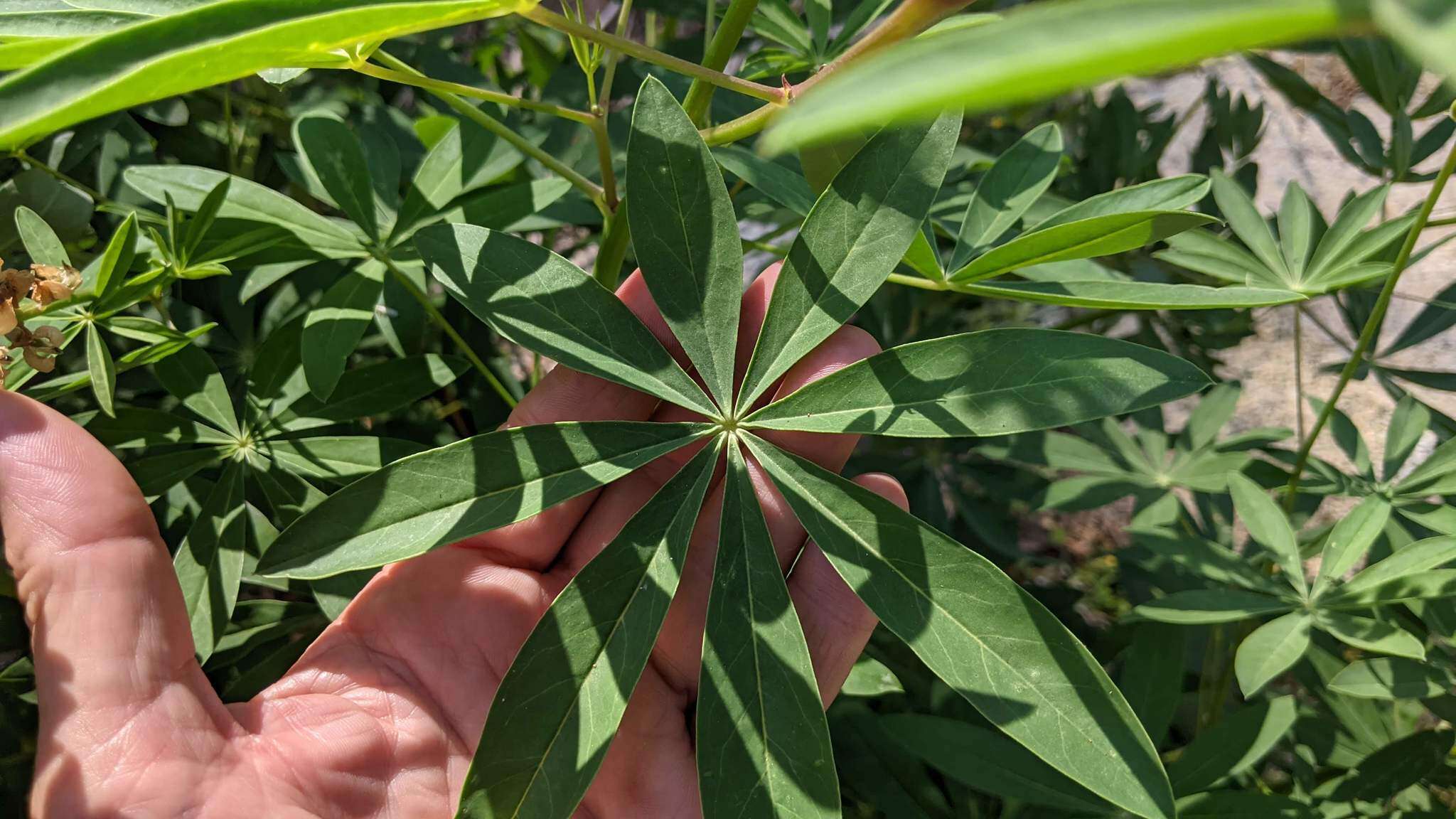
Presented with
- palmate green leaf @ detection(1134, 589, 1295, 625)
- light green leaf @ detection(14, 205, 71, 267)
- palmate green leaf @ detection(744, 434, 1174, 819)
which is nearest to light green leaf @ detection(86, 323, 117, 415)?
light green leaf @ detection(14, 205, 71, 267)

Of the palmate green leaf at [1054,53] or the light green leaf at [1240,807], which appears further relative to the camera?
the light green leaf at [1240,807]

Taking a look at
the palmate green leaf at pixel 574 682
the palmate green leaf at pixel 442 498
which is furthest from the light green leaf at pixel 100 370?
the palmate green leaf at pixel 574 682

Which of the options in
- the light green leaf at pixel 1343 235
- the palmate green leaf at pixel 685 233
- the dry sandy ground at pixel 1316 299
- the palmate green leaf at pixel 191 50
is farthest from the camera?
the dry sandy ground at pixel 1316 299

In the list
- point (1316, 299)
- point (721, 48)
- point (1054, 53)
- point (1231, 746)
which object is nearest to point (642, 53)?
point (721, 48)

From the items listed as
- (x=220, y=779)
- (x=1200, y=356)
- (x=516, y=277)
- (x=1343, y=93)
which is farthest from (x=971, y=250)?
(x=1343, y=93)

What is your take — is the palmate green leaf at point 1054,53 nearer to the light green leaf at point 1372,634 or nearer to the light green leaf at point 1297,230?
the light green leaf at point 1372,634

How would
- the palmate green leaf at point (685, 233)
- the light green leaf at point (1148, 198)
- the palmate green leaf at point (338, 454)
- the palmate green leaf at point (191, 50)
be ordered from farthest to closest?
the palmate green leaf at point (338, 454), the light green leaf at point (1148, 198), the palmate green leaf at point (685, 233), the palmate green leaf at point (191, 50)

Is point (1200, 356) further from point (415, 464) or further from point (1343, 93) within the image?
point (1343, 93)

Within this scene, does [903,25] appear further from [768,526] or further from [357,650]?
[357,650]
